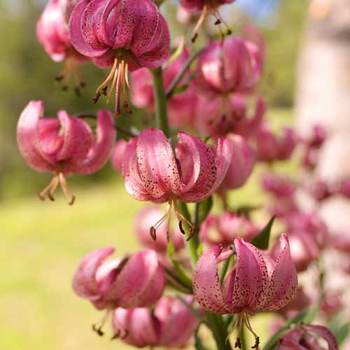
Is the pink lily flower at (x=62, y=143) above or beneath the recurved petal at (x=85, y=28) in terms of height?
beneath

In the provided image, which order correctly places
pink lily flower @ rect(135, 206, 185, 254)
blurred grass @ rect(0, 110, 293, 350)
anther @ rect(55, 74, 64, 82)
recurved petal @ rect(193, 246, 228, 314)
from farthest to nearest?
blurred grass @ rect(0, 110, 293, 350) → pink lily flower @ rect(135, 206, 185, 254) → anther @ rect(55, 74, 64, 82) → recurved petal @ rect(193, 246, 228, 314)

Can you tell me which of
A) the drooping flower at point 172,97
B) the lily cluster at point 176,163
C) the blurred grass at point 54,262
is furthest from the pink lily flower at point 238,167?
the blurred grass at point 54,262

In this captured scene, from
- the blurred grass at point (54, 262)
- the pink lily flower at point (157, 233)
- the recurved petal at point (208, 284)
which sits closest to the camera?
the recurved petal at point (208, 284)

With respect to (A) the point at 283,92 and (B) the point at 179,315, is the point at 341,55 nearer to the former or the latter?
(B) the point at 179,315

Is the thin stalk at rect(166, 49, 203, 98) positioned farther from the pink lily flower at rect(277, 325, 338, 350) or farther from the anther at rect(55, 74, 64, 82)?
the pink lily flower at rect(277, 325, 338, 350)

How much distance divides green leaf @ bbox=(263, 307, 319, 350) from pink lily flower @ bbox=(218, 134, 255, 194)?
160 mm

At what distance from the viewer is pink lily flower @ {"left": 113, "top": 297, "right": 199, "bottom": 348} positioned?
893 mm

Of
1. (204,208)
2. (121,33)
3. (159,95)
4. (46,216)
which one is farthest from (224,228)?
(46,216)

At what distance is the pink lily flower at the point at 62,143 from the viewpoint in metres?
0.79

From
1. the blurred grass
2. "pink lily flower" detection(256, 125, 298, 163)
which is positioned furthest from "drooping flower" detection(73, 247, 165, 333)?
the blurred grass

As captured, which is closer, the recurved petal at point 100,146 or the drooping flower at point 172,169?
the drooping flower at point 172,169

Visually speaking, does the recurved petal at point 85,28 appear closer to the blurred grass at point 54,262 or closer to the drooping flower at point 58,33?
the drooping flower at point 58,33

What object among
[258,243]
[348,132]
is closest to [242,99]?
[258,243]

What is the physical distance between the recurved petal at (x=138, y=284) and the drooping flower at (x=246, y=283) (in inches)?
6.0
